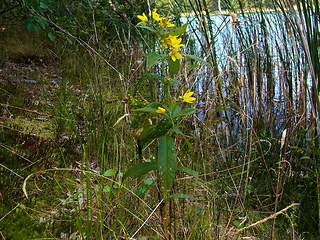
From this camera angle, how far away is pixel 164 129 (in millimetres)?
1041

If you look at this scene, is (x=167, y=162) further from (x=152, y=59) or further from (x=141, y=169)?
(x=152, y=59)

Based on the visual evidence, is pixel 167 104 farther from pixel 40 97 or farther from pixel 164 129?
pixel 40 97

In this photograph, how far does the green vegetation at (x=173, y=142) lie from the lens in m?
1.20

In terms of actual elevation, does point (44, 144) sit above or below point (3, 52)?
below

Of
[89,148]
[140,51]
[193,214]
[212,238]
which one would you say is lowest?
[212,238]

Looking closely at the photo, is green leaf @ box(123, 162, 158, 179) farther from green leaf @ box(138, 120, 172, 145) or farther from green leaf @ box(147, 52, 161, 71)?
green leaf @ box(147, 52, 161, 71)

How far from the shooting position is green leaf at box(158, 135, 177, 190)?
93 cm

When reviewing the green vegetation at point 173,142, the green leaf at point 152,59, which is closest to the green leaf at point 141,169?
the green vegetation at point 173,142

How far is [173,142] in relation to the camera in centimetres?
100

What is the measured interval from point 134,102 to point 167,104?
16 centimetres

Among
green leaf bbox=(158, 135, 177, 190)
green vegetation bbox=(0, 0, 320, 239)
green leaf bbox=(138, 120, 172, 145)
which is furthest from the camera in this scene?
green vegetation bbox=(0, 0, 320, 239)

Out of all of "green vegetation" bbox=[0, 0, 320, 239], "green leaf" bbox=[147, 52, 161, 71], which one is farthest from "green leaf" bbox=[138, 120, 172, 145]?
"green leaf" bbox=[147, 52, 161, 71]

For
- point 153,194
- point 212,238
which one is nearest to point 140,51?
point 153,194

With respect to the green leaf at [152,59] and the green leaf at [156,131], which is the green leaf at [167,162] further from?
the green leaf at [152,59]
